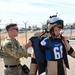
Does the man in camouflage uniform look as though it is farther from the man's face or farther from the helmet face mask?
the helmet face mask

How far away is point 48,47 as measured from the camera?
4344 mm

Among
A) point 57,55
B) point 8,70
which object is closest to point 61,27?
point 57,55

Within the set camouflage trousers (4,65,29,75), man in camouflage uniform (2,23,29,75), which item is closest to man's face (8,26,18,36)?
man in camouflage uniform (2,23,29,75)

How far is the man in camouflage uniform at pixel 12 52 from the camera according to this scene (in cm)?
451

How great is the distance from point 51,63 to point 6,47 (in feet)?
2.33

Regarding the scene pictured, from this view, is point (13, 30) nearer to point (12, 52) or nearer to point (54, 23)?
point (12, 52)

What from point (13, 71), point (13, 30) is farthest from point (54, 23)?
point (13, 71)

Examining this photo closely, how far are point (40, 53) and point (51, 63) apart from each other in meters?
0.23

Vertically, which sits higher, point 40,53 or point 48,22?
point 48,22

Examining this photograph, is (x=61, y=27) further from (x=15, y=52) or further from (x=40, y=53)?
→ (x=15, y=52)

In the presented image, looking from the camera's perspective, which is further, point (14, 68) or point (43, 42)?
point (14, 68)

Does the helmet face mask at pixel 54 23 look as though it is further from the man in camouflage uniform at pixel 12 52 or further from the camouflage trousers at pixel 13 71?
the camouflage trousers at pixel 13 71

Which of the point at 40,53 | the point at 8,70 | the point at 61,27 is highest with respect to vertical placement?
the point at 61,27

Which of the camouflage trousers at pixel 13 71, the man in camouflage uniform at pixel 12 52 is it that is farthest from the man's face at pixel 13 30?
the camouflage trousers at pixel 13 71
